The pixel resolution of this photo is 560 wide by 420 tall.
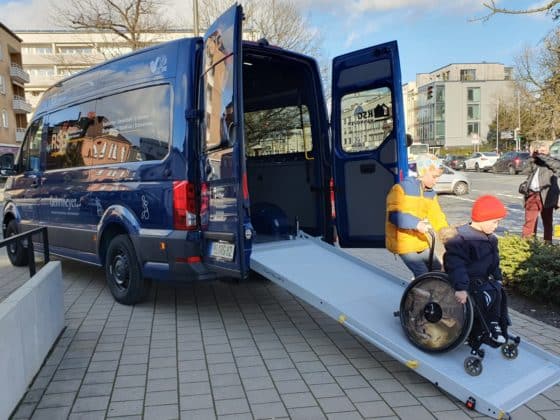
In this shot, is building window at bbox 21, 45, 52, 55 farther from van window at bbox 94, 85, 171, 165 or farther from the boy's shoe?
the boy's shoe

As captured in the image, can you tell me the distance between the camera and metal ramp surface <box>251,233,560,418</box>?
11.1ft

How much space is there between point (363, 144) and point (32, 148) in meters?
4.84

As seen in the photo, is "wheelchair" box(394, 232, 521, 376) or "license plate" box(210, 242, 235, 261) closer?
"wheelchair" box(394, 232, 521, 376)

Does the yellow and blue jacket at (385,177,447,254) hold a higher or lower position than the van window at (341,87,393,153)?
lower

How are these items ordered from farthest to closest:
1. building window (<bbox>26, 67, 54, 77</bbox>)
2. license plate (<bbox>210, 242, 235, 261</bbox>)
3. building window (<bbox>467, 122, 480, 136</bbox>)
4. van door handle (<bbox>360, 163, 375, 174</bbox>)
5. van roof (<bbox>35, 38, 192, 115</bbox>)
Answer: building window (<bbox>467, 122, 480, 136</bbox>), building window (<bbox>26, 67, 54, 77</bbox>), van door handle (<bbox>360, 163, 375, 174</bbox>), van roof (<bbox>35, 38, 192, 115</bbox>), license plate (<bbox>210, 242, 235, 261</bbox>)

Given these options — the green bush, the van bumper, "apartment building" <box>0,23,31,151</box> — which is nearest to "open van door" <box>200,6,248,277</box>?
the van bumper

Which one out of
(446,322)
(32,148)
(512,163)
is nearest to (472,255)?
(446,322)

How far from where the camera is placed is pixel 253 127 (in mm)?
7312

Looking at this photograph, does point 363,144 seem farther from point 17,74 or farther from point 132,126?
point 17,74

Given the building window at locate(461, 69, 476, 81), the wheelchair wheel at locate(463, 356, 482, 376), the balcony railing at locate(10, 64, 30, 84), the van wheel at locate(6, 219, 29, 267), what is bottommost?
the wheelchair wheel at locate(463, 356, 482, 376)

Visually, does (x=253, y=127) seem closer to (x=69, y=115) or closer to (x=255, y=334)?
(x=69, y=115)

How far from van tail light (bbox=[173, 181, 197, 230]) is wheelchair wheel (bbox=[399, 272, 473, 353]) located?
6.99 ft

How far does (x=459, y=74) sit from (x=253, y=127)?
100815mm

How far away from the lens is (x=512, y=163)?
32594 mm
